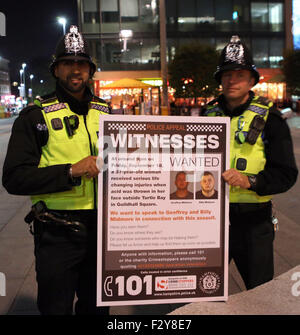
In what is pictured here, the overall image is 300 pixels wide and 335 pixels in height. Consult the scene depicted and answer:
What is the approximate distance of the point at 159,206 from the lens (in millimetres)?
2225

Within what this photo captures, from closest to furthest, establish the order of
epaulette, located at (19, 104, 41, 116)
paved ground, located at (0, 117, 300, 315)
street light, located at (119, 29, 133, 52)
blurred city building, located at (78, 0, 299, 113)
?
epaulette, located at (19, 104, 41, 116)
paved ground, located at (0, 117, 300, 315)
street light, located at (119, 29, 133, 52)
blurred city building, located at (78, 0, 299, 113)

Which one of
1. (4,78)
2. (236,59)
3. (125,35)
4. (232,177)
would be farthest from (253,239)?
(4,78)

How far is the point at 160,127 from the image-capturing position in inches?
85.8

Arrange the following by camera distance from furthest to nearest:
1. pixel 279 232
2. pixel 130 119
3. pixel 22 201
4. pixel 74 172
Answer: pixel 22 201
pixel 279 232
pixel 74 172
pixel 130 119

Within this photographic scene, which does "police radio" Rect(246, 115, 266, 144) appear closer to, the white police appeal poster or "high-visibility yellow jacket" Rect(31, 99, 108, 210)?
the white police appeal poster

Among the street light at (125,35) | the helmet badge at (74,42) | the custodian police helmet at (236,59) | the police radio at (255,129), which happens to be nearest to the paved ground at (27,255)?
the police radio at (255,129)

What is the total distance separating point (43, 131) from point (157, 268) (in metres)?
0.96

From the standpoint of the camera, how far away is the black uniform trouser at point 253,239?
2721mm

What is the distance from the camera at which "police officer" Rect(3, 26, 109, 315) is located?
7.85ft

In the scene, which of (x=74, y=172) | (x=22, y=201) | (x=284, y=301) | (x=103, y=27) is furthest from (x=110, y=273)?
(x=103, y=27)

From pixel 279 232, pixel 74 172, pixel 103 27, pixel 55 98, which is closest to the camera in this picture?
pixel 74 172

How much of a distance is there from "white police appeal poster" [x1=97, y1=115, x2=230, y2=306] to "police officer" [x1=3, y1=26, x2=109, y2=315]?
311 millimetres

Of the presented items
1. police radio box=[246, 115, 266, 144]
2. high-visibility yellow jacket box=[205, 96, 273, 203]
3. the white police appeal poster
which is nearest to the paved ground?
high-visibility yellow jacket box=[205, 96, 273, 203]

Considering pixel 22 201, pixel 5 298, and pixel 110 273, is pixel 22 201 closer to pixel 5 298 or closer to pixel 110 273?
pixel 5 298
